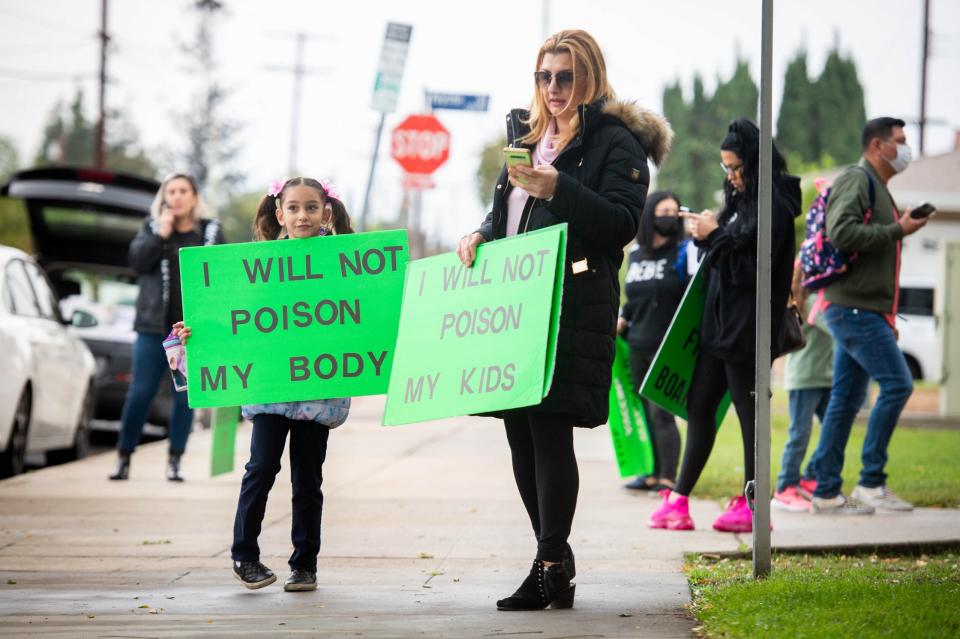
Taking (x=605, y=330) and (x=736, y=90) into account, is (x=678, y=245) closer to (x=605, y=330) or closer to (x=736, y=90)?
(x=605, y=330)

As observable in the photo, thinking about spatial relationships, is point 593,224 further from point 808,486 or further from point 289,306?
point 808,486

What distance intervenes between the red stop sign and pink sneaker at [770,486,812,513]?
10388 millimetres

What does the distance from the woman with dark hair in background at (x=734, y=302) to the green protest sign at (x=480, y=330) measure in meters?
2.09

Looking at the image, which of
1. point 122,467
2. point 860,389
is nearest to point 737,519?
point 860,389

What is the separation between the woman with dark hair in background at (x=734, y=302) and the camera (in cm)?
692

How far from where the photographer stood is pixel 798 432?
8.39 meters

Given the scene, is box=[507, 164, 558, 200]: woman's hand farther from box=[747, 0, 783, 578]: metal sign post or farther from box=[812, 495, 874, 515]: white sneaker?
box=[812, 495, 874, 515]: white sneaker

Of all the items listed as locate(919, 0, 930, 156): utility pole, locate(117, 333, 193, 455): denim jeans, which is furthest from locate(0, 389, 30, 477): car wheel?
locate(919, 0, 930, 156): utility pole

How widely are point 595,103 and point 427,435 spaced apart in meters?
9.11

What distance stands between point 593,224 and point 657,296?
4.06 m

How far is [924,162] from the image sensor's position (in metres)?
45.6

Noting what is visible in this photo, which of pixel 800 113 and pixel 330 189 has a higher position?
pixel 800 113

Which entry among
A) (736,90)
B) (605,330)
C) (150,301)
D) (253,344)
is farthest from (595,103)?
(736,90)

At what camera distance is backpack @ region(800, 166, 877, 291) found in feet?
26.0
